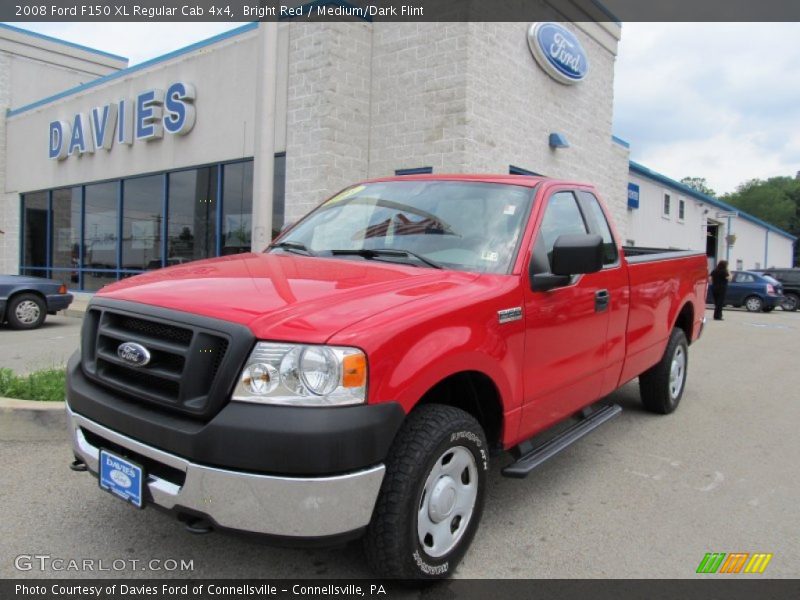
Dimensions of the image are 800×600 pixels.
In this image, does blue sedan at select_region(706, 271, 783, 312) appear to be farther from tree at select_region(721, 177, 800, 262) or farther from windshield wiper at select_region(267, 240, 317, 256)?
tree at select_region(721, 177, 800, 262)

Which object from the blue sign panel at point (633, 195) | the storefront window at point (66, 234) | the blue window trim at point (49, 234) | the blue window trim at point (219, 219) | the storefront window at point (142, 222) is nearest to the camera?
the blue window trim at point (219, 219)

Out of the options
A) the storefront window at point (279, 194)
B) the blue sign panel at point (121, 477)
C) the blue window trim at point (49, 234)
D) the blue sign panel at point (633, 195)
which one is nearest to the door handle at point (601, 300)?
the blue sign panel at point (121, 477)

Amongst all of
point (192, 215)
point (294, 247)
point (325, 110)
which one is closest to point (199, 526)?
point (294, 247)

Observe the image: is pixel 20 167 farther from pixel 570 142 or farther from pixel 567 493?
pixel 567 493

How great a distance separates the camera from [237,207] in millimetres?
12531

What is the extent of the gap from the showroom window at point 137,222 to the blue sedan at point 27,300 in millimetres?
3093

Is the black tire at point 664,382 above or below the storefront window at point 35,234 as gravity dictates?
below

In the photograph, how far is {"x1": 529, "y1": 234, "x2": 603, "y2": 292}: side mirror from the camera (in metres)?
3.04

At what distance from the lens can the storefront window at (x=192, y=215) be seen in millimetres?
13016

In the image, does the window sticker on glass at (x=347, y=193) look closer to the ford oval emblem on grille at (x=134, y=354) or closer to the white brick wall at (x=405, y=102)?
the ford oval emblem on grille at (x=134, y=354)

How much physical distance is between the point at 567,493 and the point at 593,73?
12.2 m

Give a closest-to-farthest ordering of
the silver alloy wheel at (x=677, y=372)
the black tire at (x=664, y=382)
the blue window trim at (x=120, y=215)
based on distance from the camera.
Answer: the black tire at (x=664, y=382) < the silver alloy wheel at (x=677, y=372) < the blue window trim at (x=120, y=215)

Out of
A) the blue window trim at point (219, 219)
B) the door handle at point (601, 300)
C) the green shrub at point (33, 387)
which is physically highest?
the blue window trim at point (219, 219)

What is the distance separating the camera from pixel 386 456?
2.32m
